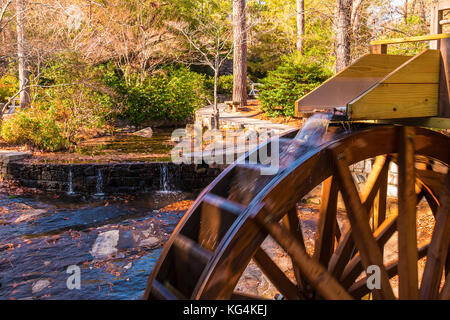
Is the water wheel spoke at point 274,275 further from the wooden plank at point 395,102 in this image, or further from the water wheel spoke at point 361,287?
the wooden plank at point 395,102

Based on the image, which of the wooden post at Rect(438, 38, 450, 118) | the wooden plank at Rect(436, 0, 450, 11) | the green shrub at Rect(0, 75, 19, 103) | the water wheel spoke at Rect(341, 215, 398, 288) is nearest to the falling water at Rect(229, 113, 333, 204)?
the wooden post at Rect(438, 38, 450, 118)

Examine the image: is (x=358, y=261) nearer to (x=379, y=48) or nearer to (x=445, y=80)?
(x=445, y=80)

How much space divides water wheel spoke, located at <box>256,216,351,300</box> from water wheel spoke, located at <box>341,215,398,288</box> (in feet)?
3.06

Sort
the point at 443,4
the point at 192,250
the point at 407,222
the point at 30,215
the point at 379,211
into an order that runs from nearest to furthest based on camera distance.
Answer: the point at 192,250
the point at 407,222
the point at 443,4
the point at 379,211
the point at 30,215

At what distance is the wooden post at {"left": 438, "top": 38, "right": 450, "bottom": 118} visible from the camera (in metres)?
2.52

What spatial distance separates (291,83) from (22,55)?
878 centimetres

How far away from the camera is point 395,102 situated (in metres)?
2.37

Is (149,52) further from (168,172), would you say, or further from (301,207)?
(301,207)

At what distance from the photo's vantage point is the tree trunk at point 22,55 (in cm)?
1179

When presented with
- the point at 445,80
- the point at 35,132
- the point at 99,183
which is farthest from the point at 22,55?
the point at 445,80

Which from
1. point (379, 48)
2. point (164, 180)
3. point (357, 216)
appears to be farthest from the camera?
point (164, 180)

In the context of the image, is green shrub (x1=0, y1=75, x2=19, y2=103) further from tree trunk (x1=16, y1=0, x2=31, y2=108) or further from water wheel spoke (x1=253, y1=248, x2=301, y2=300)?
water wheel spoke (x1=253, y1=248, x2=301, y2=300)

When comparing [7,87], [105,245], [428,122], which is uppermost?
[7,87]

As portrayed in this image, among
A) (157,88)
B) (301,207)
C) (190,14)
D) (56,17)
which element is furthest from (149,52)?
(301,207)
